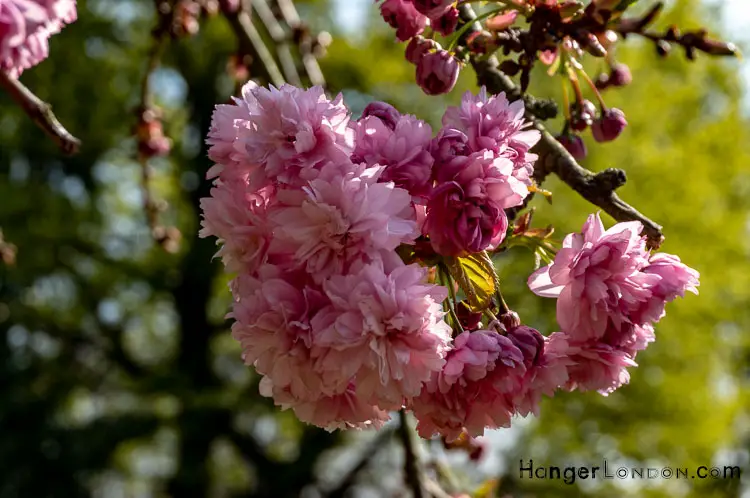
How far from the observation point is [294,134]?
0.70 m

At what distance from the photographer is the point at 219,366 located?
9008mm

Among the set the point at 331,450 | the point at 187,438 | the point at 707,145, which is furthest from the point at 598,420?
the point at 187,438

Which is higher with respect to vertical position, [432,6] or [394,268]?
[432,6]

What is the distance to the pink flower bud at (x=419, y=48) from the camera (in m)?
0.93

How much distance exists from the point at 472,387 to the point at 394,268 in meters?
0.16

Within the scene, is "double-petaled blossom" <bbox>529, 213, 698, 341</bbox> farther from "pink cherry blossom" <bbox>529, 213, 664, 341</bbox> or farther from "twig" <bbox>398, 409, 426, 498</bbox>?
"twig" <bbox>398, 409, 426, 498</bbox>

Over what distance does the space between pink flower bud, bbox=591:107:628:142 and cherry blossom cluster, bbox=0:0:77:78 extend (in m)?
0.73

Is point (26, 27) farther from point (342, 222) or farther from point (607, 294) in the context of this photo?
point (607, 294)

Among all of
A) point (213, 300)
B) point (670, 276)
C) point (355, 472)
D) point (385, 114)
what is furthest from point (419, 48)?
point (213, 300)

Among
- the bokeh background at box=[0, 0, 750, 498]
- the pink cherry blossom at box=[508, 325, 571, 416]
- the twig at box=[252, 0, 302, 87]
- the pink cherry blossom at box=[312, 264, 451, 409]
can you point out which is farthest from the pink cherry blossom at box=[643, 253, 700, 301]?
the bokeh background at box=[0, 0, 750, 498]

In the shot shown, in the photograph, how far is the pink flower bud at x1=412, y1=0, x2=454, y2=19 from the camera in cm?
86

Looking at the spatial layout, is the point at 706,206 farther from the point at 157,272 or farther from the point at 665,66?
the point at 157,272

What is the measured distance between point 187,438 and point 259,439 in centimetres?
199

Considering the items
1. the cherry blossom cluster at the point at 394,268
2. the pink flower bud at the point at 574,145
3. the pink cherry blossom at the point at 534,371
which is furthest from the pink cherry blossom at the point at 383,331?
the pink flower bud at the point at 574,145
